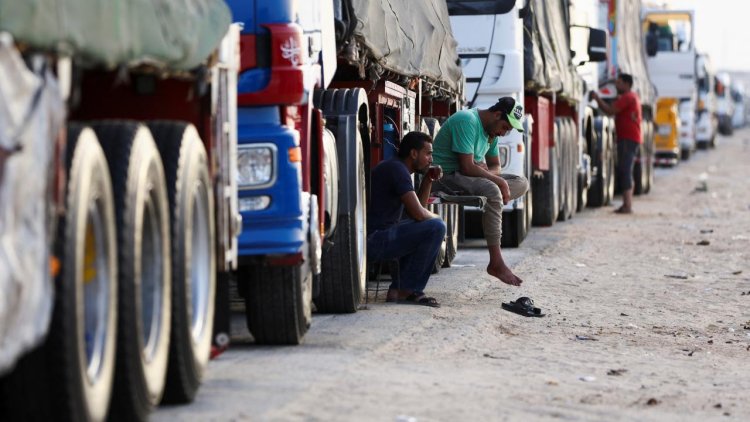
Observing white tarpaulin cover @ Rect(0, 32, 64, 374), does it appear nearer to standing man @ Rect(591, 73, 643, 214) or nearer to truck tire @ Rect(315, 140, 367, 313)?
truck tire @ Rect(315, 140, 367, 313)

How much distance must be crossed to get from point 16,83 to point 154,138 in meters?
1.92

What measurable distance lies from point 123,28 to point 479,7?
38.2ft

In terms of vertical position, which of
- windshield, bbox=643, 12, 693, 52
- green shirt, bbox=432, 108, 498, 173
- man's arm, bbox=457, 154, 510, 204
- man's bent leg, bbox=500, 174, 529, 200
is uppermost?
windshield, bbox=643, 12, 693, 52

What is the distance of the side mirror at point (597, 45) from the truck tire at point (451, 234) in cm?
779

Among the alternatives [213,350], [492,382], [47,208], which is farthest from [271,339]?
[47,208]

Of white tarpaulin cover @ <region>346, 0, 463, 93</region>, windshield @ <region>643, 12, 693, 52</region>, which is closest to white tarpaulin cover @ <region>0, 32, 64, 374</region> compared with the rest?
white tarpaulin cover @ <region>346, 0, 463, 93</region>

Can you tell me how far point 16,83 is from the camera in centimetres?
457

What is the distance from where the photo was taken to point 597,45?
74.0ft

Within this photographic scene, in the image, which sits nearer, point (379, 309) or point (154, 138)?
point (154, 138)

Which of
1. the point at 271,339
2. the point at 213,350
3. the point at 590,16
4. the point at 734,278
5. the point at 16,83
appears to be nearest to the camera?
the point at 16,83

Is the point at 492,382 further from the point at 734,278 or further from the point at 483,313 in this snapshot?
the point at 734,278

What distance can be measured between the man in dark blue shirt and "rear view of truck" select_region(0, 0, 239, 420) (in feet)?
12.7

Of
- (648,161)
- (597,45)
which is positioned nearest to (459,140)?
(597,45)

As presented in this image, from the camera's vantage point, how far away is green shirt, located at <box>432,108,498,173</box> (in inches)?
505
